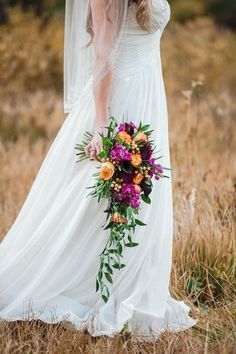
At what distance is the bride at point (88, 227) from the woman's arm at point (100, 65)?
0.06 metres

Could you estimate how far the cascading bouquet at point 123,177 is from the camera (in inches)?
120

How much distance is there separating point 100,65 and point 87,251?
89cm

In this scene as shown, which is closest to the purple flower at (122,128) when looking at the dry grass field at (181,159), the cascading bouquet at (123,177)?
the cascading bouquet at (123,177)

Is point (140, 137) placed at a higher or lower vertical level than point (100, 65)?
lower

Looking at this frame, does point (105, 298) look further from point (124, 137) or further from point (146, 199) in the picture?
point (124, 137)

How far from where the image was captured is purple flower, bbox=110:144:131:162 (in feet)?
9.90

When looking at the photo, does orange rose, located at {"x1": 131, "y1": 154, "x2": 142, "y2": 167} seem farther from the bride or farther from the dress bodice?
the dress bodice

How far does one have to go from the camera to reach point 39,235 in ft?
11.3

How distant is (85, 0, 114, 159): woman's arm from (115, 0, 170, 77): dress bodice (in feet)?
0.42

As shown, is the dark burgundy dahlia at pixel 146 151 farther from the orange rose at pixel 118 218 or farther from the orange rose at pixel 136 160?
the orange rose at pixel 118 218

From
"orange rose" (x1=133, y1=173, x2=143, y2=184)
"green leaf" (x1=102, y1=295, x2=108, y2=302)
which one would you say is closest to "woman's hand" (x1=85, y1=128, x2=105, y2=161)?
"orange rose" (x1=133, y1=173, x2=143, y2=184)

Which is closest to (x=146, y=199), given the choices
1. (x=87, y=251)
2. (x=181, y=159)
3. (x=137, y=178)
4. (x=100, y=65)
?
(x=137, y=178)

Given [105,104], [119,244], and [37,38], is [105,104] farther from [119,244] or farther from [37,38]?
[37,38]

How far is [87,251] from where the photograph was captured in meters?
3.40
